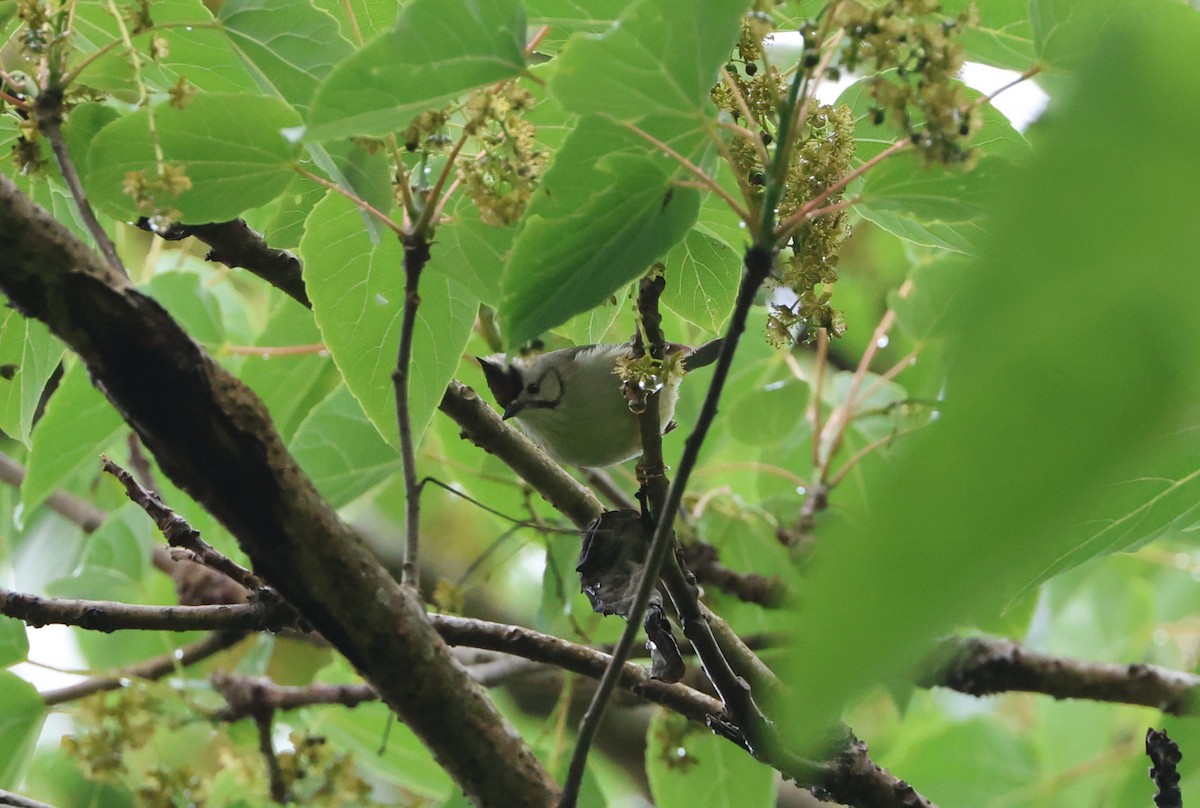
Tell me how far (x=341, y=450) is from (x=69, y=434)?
0.38 meters

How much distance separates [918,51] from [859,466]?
1.34 metres

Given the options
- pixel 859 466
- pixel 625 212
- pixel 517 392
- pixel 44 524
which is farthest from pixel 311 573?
pixel 44 524

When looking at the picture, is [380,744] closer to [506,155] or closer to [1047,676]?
[1047,676]

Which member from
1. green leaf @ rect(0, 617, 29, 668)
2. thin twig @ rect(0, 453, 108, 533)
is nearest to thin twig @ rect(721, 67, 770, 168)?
green leaf @ rect(0, 617, 29, 668)

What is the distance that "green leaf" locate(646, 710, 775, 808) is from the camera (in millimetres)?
1430

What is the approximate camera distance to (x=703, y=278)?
3.57 ft

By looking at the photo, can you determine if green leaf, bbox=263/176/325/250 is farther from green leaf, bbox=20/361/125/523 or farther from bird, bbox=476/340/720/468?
green leaf, bbox=20/361/125/523

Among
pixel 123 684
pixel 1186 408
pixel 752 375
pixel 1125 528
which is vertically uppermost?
pixel 752 375

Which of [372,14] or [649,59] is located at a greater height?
[372,14]

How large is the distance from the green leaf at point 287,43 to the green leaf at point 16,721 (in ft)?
3.49

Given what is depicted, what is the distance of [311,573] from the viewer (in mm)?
760

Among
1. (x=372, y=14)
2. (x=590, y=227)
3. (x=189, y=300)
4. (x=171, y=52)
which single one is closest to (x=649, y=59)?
(x=590, y=227)

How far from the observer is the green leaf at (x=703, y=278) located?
1.08 meters

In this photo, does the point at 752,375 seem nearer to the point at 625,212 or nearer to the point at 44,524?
the point at 625,212
